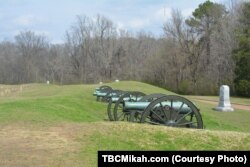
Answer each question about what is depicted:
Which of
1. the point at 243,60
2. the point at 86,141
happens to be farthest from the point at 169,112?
the point at 243,60

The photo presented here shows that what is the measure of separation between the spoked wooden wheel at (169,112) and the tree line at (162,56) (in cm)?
3685

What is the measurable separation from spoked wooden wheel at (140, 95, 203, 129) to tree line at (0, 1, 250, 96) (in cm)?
3685

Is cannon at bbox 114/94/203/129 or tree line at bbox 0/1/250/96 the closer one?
cannon at bbox 114/94/203/129

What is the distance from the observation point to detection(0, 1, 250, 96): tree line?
175 feet

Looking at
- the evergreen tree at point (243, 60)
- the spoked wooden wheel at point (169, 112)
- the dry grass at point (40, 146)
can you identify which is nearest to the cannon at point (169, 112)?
the spoked wooden wheel at point (169, 112)

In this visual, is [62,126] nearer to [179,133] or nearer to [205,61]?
[179,133]

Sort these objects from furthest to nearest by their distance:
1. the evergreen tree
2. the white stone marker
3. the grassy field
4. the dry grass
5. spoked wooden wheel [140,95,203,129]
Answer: the evergreen tree
the white stone marker
spoked wooden wheel [140,95,203,129]
the grassy field
the dry grass

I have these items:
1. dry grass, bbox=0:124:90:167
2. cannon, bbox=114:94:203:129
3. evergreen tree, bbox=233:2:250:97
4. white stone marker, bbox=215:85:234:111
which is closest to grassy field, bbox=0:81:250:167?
dry grass, bbox=0:124:90:167

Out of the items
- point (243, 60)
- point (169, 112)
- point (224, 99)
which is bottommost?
point (224, 99)

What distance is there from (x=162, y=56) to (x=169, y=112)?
51.3m

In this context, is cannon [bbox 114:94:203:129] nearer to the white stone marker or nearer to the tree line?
the white stone marker

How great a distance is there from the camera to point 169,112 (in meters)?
11.1

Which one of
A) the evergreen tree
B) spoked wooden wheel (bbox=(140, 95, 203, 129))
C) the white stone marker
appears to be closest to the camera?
spoked wooden wheel (bbox=(140, 95, 203, 129))

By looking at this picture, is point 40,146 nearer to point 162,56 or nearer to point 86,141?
point 86,141
